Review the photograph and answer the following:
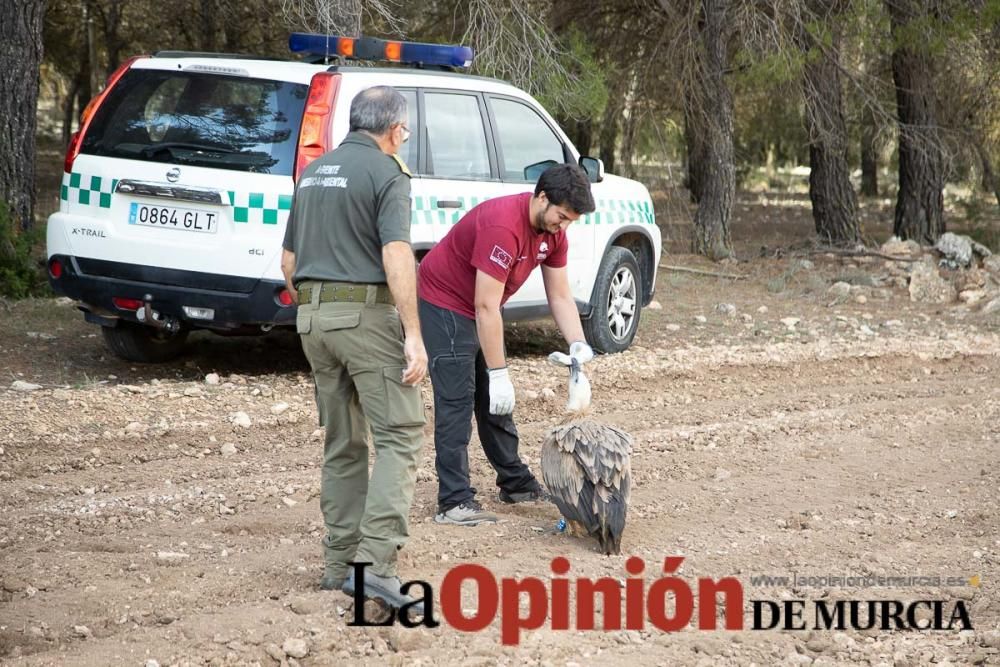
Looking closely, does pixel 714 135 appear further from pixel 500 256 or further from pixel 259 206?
pixel 500 256

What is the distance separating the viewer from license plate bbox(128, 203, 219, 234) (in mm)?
6992

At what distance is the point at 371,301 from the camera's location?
429 cm

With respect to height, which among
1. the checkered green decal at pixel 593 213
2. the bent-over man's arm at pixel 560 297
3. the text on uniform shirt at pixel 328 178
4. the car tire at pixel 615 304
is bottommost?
the car tire at pixel 615 304

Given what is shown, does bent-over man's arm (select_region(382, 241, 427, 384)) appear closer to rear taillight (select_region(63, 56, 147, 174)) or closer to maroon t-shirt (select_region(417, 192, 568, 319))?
maroon t-shirt (select_region(417, 192, 568, 319))

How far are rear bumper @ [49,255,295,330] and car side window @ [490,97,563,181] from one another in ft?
6.34

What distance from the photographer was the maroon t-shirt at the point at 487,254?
5.11m

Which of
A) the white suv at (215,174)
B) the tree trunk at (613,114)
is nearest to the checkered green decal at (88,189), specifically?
the white suv at (215,174)

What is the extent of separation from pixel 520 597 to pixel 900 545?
185cm

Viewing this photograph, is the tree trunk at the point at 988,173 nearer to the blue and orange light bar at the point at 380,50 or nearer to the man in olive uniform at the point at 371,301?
the blue and orange light bar at the point at 380,50

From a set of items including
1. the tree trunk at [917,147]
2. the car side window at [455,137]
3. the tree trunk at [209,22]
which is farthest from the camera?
the tree trunk at [209,22]

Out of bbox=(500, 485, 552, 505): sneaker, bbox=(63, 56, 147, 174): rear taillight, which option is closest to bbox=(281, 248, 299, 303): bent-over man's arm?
bbox=(500, 485, 552, 505): sneaker

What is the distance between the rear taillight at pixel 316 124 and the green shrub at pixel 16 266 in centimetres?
400

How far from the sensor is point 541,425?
7.44 metres

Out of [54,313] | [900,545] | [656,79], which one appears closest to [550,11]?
[656,79]
